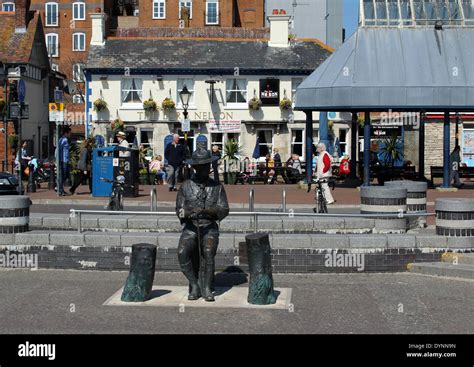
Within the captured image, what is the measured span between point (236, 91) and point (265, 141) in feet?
9.54

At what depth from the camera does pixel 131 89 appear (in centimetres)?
4100

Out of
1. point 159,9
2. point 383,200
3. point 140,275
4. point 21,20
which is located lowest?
point 140,275

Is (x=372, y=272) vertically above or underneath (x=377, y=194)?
underneath

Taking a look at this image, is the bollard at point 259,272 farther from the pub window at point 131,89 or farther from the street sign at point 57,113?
the pub window at point 131,89

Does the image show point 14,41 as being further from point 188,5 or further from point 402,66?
point 402,66

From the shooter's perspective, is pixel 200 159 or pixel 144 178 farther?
pixel 144 178

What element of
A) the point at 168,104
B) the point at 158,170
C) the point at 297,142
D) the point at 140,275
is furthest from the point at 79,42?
the point at 140,275

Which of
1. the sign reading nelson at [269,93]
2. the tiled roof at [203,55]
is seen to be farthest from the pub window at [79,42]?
the sign reading nelson at [269,93]

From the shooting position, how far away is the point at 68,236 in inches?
496

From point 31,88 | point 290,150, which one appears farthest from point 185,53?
point 31,88

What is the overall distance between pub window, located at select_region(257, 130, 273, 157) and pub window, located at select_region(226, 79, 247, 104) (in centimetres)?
186

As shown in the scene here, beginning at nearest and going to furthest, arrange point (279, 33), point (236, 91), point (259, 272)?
point (259, 272) < point (236, 91) < point (279, 33)
